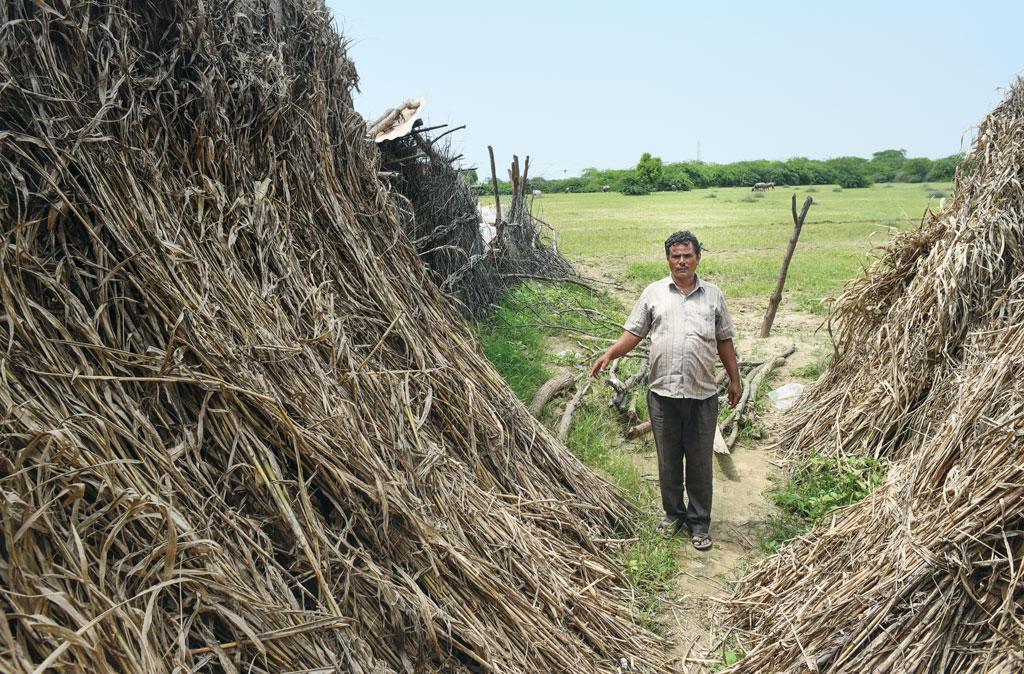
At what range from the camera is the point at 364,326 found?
325 cm

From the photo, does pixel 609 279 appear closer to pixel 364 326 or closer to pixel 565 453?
pixel 565 453

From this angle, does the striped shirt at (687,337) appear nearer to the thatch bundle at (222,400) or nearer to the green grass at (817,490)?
the green grass at (817,490)

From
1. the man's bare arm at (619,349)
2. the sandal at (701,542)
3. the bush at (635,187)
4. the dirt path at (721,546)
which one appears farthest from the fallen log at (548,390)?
the bush at (635,187)

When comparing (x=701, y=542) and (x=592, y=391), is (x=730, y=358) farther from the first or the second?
(x=592, y=391)

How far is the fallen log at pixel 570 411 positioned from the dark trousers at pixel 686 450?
4.47 feet

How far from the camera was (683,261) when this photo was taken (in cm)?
409

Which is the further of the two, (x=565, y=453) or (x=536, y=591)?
(x=565, y=453)

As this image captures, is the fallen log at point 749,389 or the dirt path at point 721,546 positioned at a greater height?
Answer: the fallen log at point 749,389

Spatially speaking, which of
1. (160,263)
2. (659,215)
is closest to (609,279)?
(160,263)

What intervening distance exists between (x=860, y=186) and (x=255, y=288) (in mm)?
51525

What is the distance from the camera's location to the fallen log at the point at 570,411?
5879mm

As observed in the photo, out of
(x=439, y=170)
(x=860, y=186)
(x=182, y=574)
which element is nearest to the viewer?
(x=182, y=574)

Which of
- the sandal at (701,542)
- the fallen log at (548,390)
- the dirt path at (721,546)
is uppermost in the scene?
the fallen log at (548,390)

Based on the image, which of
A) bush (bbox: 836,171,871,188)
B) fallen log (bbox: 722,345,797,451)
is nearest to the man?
fallen log (bbox: 722,345,797,451)
